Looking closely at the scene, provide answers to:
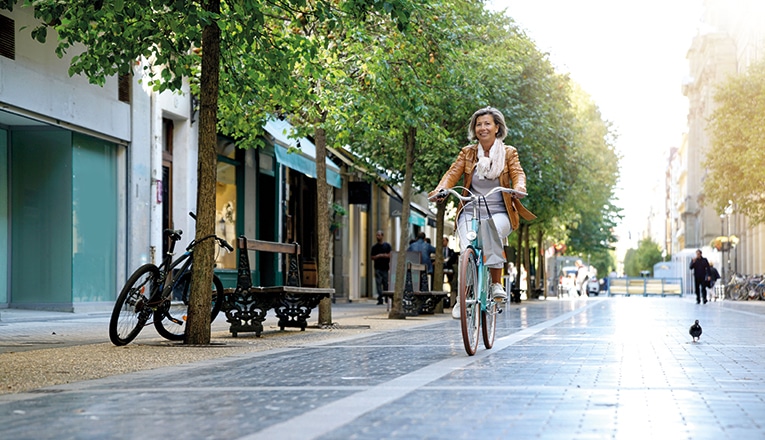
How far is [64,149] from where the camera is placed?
19.0m

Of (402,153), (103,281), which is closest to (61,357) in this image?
(103,281)

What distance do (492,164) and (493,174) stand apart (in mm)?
94

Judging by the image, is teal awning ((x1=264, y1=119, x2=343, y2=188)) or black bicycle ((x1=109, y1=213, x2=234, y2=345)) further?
teal awning ((x1=264, y1=119, x2=343, y2=188))

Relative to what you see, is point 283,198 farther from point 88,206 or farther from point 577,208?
point 577,208

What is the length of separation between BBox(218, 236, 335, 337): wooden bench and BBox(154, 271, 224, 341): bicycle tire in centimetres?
82

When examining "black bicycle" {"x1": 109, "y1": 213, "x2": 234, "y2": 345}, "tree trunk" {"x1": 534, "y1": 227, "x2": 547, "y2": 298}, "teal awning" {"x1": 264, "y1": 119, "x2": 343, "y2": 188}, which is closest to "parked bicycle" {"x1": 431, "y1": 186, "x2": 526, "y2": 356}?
"black bicycle" {"x1": 109, "y1": 213, "x2": 234, "y2": 345}

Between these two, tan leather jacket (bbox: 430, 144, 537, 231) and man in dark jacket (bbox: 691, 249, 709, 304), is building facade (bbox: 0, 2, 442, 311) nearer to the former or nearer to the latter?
tan leather jacket (bbox: 430, 144, 537, 231)

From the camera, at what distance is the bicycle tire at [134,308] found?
11.2m

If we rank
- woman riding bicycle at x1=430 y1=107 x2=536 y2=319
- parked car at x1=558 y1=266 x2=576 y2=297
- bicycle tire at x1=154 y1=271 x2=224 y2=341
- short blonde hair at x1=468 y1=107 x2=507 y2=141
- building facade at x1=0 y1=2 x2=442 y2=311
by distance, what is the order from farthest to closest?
parked car at x1=558 y1=266 x2=576 y2=297 → building facade at x1=0 y1=2 x2=442 y2=311 → bicycle tire at x1=154 y1=271 x2=224 y2=341 → short blonde hair at x1=468 y1=107 x2=507 y2=141 → woman riding bicycle at x1=430 y1=107 x2=536 y2=319

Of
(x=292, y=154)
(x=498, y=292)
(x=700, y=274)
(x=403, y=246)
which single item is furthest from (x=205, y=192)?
(x=700, y=274)

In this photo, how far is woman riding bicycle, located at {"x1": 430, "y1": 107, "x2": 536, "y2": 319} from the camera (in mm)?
10266

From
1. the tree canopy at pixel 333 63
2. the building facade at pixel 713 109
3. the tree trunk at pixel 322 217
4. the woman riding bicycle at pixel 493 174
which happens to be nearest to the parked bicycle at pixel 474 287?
the woman riding bicycle at pixel 493 174

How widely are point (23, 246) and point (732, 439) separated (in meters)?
15.1

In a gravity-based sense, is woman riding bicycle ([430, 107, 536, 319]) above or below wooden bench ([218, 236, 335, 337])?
above
